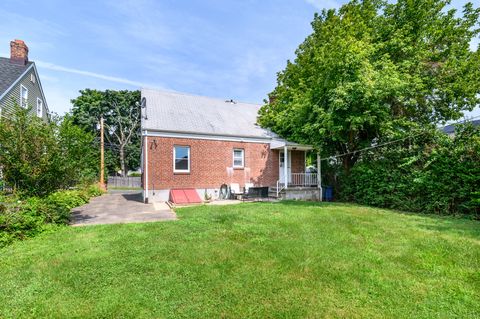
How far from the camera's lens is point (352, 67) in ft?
40.1

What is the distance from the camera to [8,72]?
677 inches

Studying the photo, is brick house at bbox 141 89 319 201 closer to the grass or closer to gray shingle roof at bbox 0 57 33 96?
the grass

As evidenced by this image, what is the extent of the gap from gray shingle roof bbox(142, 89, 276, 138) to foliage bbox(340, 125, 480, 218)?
698 cm

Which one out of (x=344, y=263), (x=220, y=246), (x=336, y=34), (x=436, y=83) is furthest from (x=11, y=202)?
(x=436, y=83)

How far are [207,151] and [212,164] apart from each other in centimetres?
82

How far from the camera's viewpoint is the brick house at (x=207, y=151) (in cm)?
1391

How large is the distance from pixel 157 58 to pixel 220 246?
14.7 m

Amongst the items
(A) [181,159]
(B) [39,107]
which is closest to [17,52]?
(B) [39,107]

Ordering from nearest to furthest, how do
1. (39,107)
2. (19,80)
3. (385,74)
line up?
(385,74) → (19,80) → (39,107)

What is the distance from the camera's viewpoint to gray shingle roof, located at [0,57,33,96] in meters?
15.9

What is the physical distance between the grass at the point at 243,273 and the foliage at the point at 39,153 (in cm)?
197

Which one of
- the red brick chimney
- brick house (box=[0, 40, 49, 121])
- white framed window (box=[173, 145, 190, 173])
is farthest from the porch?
the red brick chimney

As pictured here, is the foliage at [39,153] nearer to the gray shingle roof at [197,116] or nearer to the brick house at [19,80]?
the gray shingle roof at [197,116]

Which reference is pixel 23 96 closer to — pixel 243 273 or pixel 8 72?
pixel 8 72
